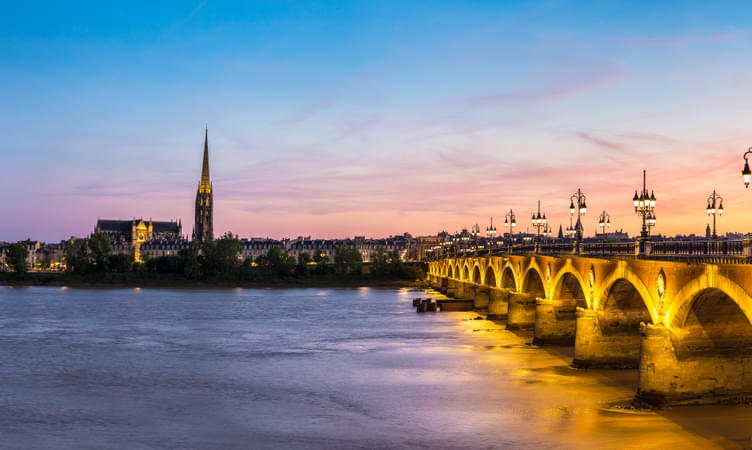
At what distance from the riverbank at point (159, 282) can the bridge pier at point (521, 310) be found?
87975 millimetres

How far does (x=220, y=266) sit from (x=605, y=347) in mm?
115372

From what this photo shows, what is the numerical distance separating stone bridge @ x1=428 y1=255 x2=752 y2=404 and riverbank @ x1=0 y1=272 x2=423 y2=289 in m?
99.2

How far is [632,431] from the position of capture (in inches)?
979

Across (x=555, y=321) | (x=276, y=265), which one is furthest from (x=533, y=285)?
(x=276, y=265)

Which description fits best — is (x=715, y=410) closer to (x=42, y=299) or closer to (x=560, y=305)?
(x=560, y=305)

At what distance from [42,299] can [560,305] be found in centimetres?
Answer: 7553

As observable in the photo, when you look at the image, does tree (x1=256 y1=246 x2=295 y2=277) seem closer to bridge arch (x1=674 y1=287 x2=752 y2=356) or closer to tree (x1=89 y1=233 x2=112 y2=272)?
tree (x1=89 y1=233 x2=112 y2=272)

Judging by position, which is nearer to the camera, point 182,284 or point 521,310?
point 521,310

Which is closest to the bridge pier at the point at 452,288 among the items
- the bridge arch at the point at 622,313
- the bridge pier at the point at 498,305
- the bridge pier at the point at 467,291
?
the bridge pier at the point at 467,291

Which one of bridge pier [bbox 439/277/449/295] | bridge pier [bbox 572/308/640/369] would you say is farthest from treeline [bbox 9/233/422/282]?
bridge pier [bbox 572/308/640/369]

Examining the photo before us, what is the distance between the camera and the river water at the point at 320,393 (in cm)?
2544

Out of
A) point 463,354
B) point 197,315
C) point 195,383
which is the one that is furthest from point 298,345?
point 197,315

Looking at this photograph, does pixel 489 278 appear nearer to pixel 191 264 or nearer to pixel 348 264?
pixel 191 264

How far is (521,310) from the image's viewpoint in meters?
55.2
